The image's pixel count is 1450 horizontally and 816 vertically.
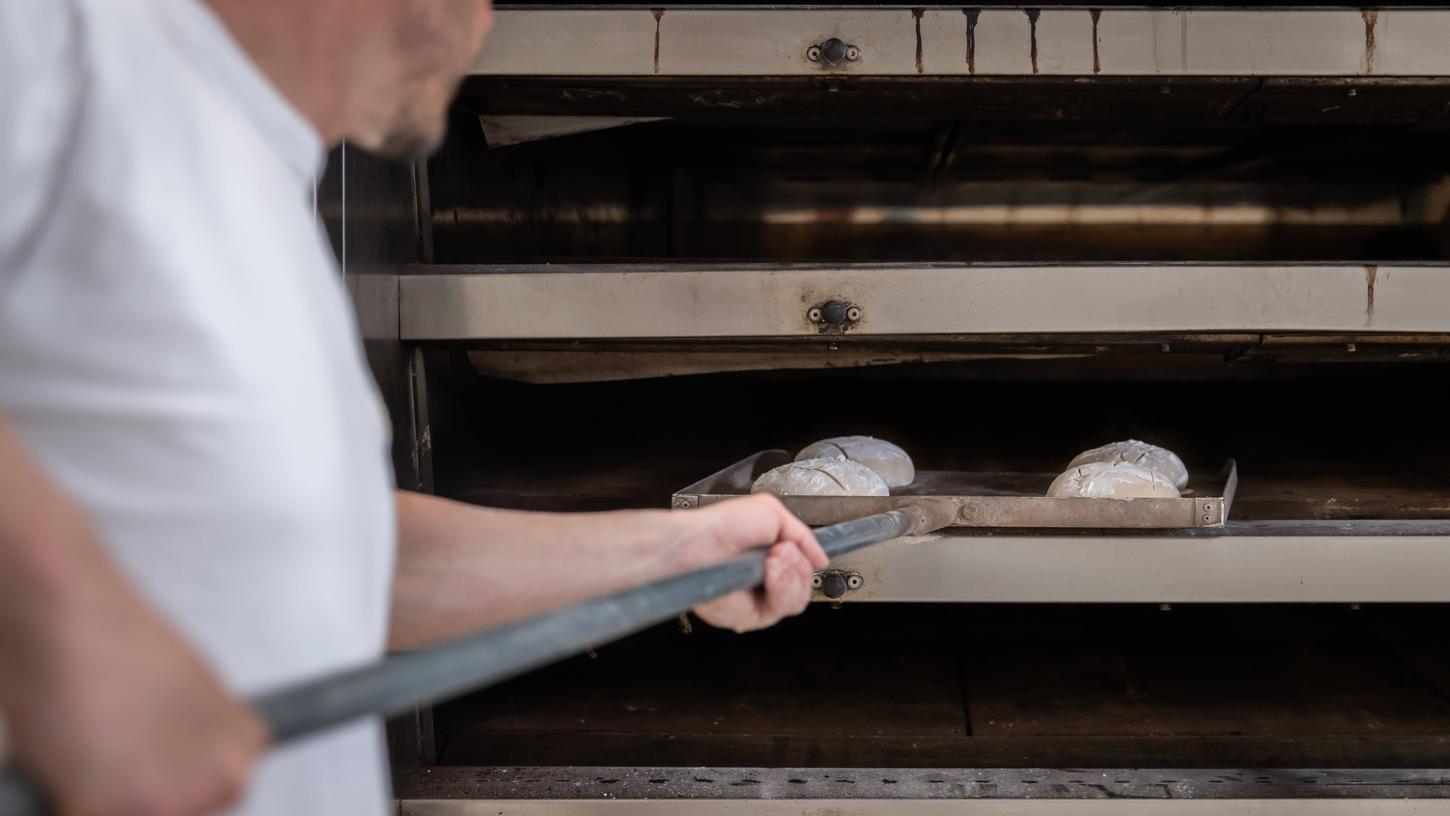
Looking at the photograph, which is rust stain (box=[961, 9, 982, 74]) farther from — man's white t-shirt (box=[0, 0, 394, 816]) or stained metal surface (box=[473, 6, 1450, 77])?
man's white t-shirt (box=[0, 0, 394, 816])

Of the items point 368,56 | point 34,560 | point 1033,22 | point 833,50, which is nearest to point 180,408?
point 34,560

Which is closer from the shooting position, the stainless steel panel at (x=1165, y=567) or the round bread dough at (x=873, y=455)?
the stainless steel panel at (x=1165, y=567)

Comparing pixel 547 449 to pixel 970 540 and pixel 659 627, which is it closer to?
pixel 659 627

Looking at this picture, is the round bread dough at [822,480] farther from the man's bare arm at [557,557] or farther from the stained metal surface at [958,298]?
the man's bare arm at [557,557]

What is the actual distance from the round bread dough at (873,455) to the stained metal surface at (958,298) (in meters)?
0.25

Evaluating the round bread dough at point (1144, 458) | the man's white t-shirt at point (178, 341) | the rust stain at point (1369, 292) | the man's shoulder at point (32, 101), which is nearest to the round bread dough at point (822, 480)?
the round bread dough at point (1144, 458)

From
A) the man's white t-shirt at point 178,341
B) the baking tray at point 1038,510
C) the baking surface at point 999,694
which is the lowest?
the baking surface at point 999,694

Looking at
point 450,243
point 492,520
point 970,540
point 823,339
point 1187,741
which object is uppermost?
point 450,243

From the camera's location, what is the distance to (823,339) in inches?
57.4

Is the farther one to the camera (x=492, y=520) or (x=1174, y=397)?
(x=1174, y=397)

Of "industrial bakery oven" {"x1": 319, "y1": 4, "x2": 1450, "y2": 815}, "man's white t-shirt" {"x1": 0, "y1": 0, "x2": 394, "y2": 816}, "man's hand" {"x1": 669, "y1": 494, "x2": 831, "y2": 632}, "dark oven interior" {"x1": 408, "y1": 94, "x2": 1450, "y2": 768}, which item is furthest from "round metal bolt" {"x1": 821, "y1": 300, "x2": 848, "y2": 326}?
"man's white t-shirt" {"x1": 0, "y1": 0, "x2": 394, "y2": 816}

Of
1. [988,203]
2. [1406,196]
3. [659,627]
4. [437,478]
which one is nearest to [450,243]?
[437,478]

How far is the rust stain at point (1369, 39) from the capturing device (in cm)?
141

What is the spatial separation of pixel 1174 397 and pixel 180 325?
82.8 inches
